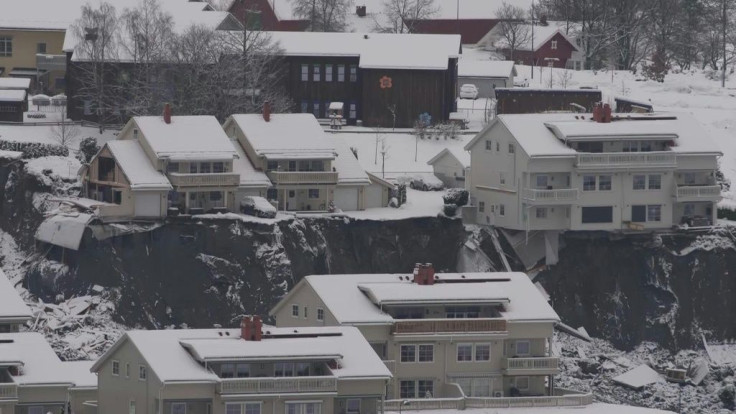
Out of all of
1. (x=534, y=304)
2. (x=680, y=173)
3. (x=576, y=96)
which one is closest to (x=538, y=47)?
(x=576, y=96)

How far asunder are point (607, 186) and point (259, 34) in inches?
835

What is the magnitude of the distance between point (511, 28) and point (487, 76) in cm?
1608

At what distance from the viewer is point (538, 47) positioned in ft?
542

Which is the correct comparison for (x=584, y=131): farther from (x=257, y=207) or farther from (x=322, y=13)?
(x=322, y=13)

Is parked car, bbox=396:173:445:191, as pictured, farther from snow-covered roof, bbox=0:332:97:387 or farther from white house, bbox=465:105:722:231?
snow-covered roof, bbox=0:332:97:387

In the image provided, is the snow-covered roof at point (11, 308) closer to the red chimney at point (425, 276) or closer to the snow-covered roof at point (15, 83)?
the red chimney at point (425, 276)

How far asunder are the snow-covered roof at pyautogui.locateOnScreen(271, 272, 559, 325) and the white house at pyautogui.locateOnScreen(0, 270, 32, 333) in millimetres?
10681

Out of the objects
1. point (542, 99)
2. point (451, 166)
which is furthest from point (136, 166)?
point (542, 99)

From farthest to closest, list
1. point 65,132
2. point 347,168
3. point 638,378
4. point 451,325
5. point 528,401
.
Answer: point 65,132, point 347,168, point 638,378, point 451,325, point 528,401

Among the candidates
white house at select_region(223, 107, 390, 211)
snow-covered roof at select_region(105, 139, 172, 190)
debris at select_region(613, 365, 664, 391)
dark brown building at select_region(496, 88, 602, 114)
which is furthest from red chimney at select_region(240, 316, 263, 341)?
dark brown building at select_region(496, 88, 602, 114)

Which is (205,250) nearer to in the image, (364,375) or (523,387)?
(523,387)

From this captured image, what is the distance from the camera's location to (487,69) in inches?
6053

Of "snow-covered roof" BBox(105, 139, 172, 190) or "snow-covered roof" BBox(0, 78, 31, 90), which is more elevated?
"snow-covered roof" BBox(0, 78, 31, 90)

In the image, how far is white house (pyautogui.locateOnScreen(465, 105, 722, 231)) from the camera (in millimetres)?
127562
